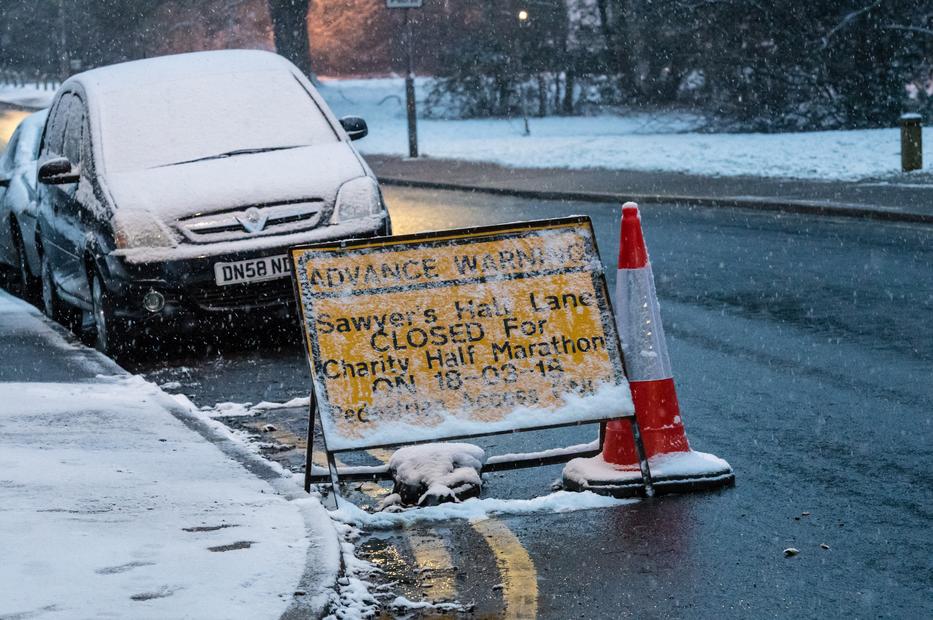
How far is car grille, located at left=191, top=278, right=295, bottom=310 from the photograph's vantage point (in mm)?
9023

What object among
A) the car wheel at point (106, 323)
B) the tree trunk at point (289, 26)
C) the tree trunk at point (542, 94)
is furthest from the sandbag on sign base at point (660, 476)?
the tree trunk at point (289, 26)

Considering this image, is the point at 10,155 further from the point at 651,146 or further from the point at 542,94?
the point at 542,94

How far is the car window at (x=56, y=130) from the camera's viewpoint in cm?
1105

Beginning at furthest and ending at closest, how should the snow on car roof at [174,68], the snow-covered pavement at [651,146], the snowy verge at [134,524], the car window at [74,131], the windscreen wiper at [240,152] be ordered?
1. the snow-covered pavement at [651,146]
2. the snow on car roof at [174,68]
3. the car window at [74,131]
4. the windscreen wiper at [240,152]
5. the snowy verge at [134,524]

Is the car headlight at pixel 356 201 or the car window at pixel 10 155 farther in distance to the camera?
the car window at pixel 10 155

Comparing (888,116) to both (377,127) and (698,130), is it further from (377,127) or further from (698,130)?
(377,127)

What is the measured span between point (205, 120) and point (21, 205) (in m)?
2.18

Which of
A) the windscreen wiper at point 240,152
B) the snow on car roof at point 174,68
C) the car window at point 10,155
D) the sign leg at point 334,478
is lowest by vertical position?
the sign leg at point 334,478

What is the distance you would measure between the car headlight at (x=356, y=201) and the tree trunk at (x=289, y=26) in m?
33.1

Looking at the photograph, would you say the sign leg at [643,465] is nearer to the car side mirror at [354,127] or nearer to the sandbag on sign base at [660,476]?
the sandbag on sign base at [660,476]

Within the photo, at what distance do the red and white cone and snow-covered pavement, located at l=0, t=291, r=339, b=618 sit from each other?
1.19 metres

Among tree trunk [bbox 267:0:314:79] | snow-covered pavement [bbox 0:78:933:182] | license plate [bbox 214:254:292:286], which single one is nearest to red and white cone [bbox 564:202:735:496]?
license plate [bbox 214:254:292:286]

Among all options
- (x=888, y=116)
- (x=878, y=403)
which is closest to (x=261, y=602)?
(x=878, y=403)

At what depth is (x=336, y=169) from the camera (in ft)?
31.5
